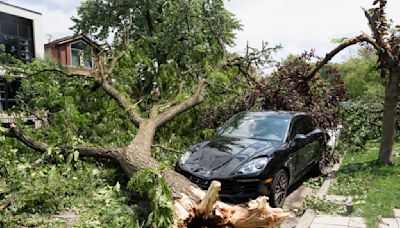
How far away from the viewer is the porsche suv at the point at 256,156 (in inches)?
190

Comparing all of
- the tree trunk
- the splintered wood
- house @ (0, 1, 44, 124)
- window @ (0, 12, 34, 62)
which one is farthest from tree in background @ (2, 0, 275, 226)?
window @ (0, 12, 34, 62)

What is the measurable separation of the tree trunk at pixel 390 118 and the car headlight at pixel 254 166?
3891 mm

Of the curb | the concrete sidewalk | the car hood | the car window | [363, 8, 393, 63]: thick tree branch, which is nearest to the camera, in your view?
the concrete sidewalk

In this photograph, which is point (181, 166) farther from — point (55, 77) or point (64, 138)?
point (55, 77)

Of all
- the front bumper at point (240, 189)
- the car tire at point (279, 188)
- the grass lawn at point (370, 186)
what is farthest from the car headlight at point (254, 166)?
the grass lawn at point (370, 186)

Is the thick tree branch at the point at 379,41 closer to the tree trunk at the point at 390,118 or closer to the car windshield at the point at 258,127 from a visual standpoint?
the tree trunk at the point at 390,118

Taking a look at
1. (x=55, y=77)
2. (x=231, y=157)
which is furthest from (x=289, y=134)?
(x=55, y=77)

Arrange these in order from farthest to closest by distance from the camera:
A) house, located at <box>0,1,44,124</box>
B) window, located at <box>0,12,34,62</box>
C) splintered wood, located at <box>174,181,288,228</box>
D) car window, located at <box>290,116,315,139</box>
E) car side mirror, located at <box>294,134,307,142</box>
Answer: window, located at <box>0,12,34,62</box> < house, located at <box>0,1,44,124</box> < car window, located at <box>290,116,315,139</box> < car side mirror, located at <box>294,134,307,142</box> < splintered wood, located at <box>174,181,288,228</box>

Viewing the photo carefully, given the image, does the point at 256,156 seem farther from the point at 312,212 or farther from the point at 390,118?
the point at 390,118

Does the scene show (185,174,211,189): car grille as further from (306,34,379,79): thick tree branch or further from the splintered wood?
(306,34,379,79): thick tree branch

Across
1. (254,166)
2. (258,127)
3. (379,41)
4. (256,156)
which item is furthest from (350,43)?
(254,166)

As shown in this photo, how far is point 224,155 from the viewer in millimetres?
5285

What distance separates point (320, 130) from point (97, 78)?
5337 millimetres

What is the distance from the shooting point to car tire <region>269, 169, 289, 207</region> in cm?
501
